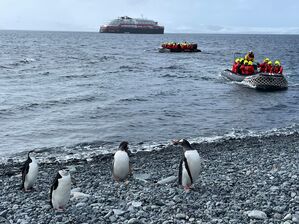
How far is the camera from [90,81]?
3291cm

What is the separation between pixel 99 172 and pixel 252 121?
10.8 metres

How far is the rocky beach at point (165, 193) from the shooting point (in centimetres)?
752

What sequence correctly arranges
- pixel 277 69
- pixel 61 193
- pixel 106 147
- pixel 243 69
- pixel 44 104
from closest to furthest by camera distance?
pixel 61 193
pixel 106 147
pixel 44 104
pixel 277 69
pixel 243 69

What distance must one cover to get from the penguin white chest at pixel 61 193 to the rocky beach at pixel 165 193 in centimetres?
18

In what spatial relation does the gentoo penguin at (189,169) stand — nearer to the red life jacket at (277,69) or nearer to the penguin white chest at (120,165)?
the penguin white chest at (120,165)

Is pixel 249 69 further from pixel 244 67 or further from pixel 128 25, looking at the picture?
pixel 128 25

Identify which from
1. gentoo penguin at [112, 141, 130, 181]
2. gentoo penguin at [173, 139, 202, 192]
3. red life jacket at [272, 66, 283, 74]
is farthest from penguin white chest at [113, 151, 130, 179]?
red life jacket at [272, 66, 283, 74]

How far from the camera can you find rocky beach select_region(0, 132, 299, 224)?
7.52 meters

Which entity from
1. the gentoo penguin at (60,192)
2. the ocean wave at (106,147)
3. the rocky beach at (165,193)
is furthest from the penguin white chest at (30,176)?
the ocean wave at (106,147)

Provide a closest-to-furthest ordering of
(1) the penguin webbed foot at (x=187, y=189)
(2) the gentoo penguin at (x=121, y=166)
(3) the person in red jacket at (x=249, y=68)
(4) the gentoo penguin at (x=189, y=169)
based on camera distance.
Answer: (1) the penguin webbed foot at (x=187, y=189) → (4) the gentoo penguin at (x=189, y=169) → (2) the gentoo penguin at (x=121, y=166) → (3) the person in red jacket at (x=249, y=68)

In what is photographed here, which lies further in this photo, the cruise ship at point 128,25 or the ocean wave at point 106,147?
the cruise ship at point 128,25

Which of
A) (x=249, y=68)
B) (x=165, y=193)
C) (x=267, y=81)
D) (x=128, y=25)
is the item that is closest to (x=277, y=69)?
(x=267, y=81)

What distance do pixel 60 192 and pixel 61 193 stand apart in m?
0.03

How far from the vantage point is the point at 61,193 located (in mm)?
7832
